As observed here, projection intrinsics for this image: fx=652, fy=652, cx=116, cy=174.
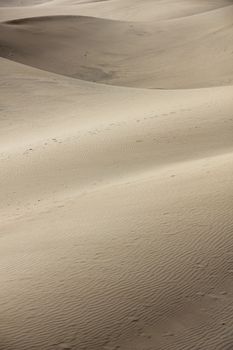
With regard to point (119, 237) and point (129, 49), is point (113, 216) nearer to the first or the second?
point (119, 237)

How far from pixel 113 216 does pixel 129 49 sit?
731 inches

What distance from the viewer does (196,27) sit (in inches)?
1042

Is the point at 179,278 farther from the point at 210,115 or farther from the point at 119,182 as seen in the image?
the point at 210,115

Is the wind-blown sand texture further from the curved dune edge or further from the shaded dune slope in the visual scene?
the shaded dune slope

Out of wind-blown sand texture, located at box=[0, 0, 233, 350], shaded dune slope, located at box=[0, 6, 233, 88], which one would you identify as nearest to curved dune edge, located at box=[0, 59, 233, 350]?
wind-blown sand texture, located at box=[0, 0, 233, 350]

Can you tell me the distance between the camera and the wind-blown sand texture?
414cm

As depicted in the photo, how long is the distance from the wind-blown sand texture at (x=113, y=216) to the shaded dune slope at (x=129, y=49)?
12.1 feet

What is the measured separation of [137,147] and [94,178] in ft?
5.45

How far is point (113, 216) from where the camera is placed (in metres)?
5.96

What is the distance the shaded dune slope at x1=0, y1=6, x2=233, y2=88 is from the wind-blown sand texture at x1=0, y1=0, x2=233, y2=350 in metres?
3.70

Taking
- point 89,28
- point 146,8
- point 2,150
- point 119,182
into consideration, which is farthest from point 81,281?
point 146,8

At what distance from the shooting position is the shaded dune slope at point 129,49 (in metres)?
20.2

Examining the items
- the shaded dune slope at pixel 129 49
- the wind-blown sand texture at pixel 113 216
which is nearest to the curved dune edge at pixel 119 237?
the wind-blown sand texture at pixel 113 216

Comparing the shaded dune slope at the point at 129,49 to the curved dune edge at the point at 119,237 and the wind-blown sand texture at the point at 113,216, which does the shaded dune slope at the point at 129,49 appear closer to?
the wind-blown sand texture at the point at 113,216
